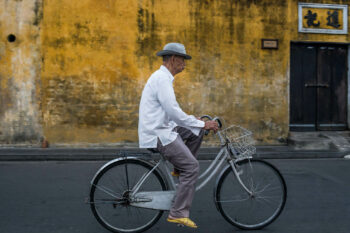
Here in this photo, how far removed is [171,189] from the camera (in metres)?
3.76

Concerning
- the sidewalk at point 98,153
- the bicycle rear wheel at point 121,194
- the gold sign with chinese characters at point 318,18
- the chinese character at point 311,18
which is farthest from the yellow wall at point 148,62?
the bicycle rear wheel at point 121,194

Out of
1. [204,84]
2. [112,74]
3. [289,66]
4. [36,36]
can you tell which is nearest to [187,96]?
[204,84]

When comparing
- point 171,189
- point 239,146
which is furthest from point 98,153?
point 239,146

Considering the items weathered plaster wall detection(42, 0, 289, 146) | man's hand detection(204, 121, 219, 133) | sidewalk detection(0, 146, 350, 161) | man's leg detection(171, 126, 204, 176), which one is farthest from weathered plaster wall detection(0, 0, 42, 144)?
man's hand detection(204, 121, 219, 133)

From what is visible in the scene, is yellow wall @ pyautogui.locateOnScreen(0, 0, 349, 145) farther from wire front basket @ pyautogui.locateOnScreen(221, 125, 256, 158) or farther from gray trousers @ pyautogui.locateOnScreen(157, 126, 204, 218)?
gray trousers @ pyautogui.locateOnScreen(157, 126, 204, 218)

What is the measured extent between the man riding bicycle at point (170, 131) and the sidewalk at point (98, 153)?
17.8ft

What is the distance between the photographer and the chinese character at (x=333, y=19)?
448 inches

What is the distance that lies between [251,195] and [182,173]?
0.81 metres

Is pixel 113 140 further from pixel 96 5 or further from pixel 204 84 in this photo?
pixel 96 5

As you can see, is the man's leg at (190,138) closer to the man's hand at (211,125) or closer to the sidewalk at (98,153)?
the man's hand at (211,125)

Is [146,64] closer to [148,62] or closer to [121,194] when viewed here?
[148,62]

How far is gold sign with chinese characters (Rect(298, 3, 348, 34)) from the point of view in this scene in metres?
11.3

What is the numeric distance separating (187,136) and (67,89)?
7.50 metres

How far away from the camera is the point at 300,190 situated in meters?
5.89
